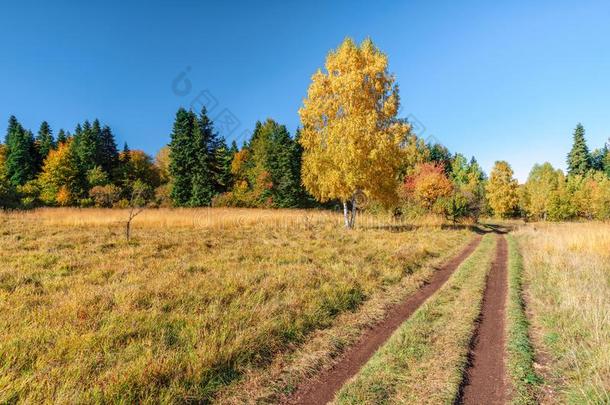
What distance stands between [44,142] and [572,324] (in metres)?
72.4

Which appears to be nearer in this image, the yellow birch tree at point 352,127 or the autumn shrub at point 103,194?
the yellow birch tree at point 352,127

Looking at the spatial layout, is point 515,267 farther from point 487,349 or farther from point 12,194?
point 12,194

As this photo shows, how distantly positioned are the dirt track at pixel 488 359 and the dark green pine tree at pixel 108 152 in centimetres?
5681

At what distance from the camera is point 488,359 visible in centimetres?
528

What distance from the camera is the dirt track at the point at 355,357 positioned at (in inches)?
174

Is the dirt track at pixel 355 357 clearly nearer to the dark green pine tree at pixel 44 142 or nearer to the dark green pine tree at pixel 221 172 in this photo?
the dark green pine tree at pixel 221 172

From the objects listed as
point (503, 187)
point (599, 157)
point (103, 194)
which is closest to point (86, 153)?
point (103, 194)

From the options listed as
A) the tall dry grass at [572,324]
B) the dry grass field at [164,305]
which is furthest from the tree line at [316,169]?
the tall dry grass at [572,324]

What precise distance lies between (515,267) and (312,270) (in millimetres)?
8560

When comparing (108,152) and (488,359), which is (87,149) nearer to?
(108,152)

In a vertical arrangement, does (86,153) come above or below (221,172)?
above

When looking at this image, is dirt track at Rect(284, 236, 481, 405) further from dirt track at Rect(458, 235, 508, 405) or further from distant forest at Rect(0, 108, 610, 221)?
distant forest at Rect(0, 108, 610, 221)

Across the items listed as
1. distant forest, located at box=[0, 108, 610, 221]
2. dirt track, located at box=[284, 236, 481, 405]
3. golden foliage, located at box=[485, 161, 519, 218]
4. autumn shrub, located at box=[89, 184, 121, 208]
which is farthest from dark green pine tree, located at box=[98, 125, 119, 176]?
golden foliage, located at box=[485, 161, 519, 218]

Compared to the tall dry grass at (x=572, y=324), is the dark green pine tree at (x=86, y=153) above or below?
above
